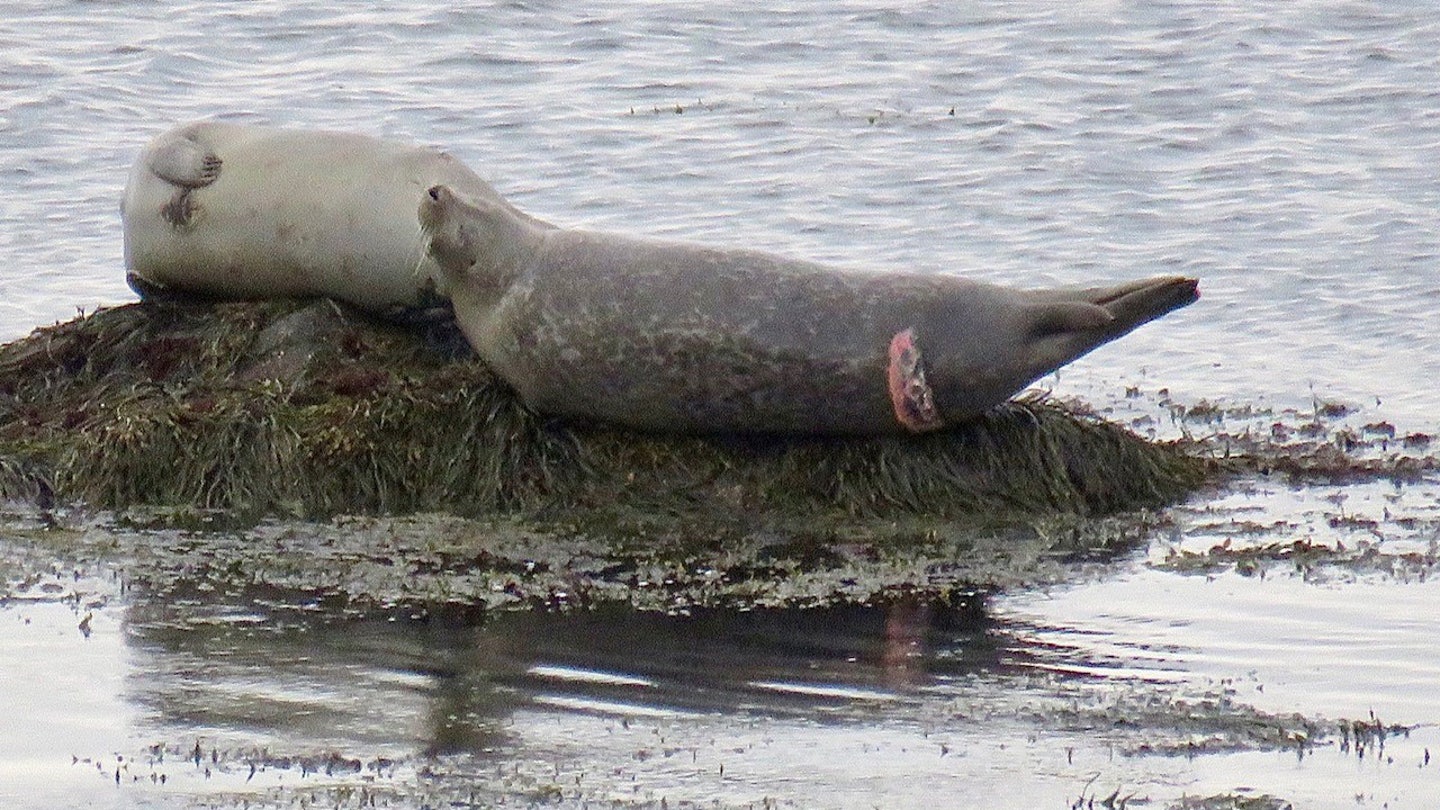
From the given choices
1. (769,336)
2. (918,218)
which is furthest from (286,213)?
(918,218)

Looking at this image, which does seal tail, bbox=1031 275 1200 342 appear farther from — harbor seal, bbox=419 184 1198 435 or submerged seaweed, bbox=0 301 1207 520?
submerged seaweed, bbox=0 301 1207 520

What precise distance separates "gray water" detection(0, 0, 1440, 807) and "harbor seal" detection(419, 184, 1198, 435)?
663 mm

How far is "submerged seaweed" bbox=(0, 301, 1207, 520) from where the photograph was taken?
684 centimetres

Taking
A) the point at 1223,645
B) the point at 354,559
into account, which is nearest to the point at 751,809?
the point at 1223,645

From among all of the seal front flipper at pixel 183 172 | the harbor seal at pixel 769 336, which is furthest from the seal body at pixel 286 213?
the harbor seal at pixel 769 336

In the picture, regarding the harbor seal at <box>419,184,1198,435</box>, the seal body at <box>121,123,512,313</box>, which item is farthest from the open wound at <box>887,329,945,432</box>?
the seal body at <box>121,123,512,313</box>

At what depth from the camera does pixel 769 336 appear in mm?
6758

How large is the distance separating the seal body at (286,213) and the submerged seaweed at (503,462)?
37cm

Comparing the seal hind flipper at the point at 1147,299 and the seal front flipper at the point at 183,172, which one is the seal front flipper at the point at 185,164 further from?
the seal hind flipper at the point at 1147,299

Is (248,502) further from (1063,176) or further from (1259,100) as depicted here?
(1259,100)

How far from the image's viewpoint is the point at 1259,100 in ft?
48.2

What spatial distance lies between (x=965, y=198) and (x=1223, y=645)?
736 cm

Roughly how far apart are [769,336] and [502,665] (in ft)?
5.86

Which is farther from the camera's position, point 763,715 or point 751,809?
point 763,715
